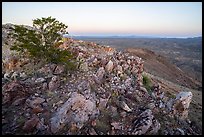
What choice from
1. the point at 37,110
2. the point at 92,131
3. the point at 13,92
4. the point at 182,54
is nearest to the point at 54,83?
the point at 13,92

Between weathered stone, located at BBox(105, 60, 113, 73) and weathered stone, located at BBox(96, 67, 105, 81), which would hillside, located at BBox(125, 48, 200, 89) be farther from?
weathered stone, located at BBox(96, 67, 105, 81)

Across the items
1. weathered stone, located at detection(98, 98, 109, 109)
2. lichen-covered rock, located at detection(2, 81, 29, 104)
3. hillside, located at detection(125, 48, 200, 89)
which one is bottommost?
hillside, located at detection(125, 48, 200, 89)

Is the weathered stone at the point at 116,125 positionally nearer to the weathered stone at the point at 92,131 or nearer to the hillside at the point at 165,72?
the weathered stone at the point at 92,131

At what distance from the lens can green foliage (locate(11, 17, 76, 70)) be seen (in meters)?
13.4

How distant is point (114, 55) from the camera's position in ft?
50.9

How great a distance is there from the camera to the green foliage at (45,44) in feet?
43.9

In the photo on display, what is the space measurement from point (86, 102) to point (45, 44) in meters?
4.67

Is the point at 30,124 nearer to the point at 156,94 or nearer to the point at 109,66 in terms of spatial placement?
the point at 109,66

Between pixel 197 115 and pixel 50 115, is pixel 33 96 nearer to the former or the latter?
pixel 50 115

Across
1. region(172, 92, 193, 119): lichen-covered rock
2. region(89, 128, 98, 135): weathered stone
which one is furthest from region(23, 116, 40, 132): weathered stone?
region(172, 92, 193, 119): lichen-covered rock

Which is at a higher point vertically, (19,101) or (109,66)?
(109,66)

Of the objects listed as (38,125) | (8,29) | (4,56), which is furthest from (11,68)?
(8,29)

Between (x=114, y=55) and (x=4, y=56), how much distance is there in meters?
6.00

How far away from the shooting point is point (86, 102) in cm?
1058
